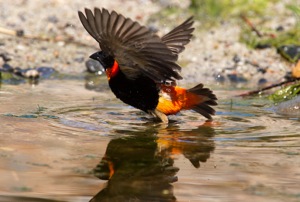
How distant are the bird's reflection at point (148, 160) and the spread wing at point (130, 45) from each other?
476mm

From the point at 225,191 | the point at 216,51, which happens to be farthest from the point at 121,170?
the point at 216,51

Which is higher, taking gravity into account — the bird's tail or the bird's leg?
the bird's tail

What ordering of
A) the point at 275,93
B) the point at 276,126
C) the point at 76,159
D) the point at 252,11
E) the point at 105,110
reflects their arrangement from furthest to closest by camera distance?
the point at 252,11, the point at 275,93, the point at 105,110, the point at 276,126, the point at 76,159

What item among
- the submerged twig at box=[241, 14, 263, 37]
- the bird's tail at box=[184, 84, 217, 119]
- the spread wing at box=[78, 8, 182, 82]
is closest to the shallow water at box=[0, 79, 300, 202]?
the bird's tail at box=[184, 84, 217, 119]

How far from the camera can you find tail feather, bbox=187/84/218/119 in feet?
19.7

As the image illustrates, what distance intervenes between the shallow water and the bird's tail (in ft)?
0.35

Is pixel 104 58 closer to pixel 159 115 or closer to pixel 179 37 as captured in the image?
pixel 159 115

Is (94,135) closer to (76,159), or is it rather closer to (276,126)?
(76,159)

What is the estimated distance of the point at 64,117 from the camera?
5.79 m

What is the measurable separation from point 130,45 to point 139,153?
113 centimetres

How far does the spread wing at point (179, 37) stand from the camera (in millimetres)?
6387

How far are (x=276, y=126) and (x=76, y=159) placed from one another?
189 cm

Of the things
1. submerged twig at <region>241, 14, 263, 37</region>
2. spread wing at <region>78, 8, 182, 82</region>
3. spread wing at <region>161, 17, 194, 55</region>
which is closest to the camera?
spread wing at <region>78, 8, 182, 82</region>

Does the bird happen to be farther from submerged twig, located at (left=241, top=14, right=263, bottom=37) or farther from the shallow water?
submerged twig, located at (left=241, top=14, right=263, bottom=37)
